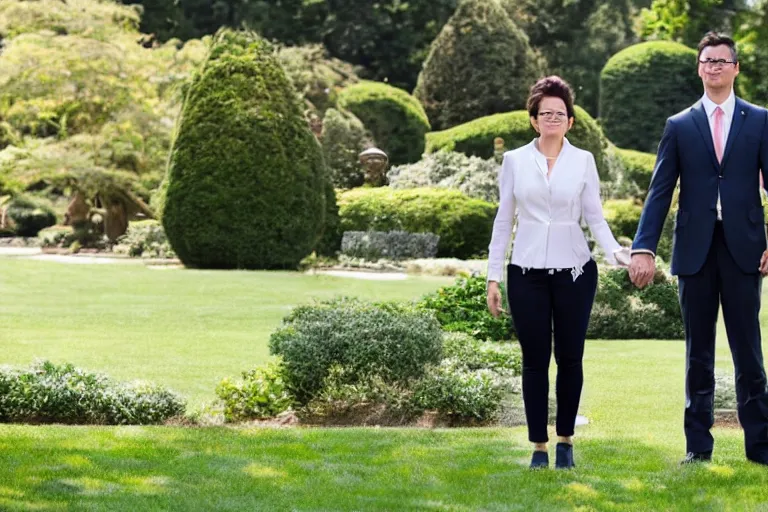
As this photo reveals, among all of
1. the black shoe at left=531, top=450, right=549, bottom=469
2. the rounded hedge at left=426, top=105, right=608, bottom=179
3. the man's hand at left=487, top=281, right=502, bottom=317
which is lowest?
the black shoe at left=531, top=450, right=549, bottom=469

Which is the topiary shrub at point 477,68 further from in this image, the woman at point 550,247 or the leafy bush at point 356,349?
the woman at point 550,247

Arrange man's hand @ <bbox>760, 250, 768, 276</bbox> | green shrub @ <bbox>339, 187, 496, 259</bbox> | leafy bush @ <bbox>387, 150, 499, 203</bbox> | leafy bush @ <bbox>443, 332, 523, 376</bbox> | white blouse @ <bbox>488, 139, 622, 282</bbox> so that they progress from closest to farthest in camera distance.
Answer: white blouse @ <bbox>488, 139, 622, 282</bbox> < man's hand @ <bbox>760, 250, 768, 276</bbox> < leafy bush @ <bbox>443, 332, 523, 376</bbox> < green shrub @ <bbox>339, 187, 496, 259</bbox> < leafy bush @ <bbox>387, 150, 499, 203</bbox>

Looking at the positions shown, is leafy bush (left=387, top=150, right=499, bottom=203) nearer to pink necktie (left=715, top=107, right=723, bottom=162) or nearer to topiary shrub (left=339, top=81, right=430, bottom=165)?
topiary shrub (left=339, top=81, right=430, bottom=165)

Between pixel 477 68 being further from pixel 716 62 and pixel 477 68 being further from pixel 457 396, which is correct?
pixel 716 62

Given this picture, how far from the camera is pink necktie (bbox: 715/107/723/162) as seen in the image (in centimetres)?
516

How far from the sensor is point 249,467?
213 inches

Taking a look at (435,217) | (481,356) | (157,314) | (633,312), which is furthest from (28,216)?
(481,356)

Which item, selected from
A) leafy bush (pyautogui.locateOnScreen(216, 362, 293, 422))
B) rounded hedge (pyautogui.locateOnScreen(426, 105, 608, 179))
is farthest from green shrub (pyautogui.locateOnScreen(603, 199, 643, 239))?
leafy bush (pyautogui.locateOnScreen(216, 362, 293, 422))

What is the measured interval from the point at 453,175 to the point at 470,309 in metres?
14.2

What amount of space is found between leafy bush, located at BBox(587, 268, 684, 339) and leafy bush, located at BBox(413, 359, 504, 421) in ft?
19.5

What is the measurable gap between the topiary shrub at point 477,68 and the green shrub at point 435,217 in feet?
37.9

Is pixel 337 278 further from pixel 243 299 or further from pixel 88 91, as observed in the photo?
pixel 88 91

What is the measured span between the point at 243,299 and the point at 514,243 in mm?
10677

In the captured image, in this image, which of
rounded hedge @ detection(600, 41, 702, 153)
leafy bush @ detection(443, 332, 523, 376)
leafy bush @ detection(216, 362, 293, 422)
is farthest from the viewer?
rounded hedge @ detection(600, 41, 702, 153)
